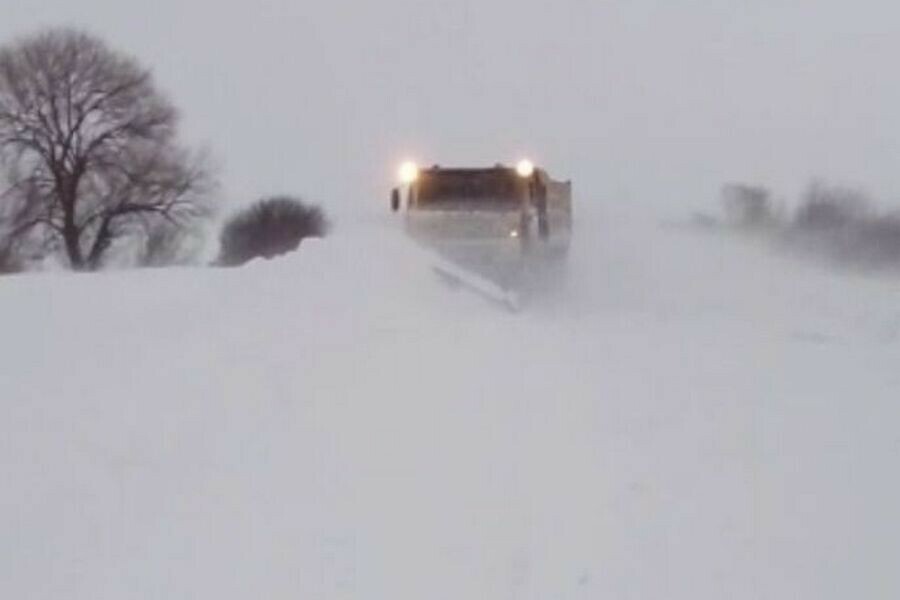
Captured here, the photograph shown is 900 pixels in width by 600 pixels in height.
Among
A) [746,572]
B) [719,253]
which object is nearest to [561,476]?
[746,572]

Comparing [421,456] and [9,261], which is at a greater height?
[9,261]

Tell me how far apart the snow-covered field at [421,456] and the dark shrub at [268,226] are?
149 ft

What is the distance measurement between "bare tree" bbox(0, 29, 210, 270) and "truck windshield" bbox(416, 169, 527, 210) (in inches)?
1228

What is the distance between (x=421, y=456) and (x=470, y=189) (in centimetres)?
1542

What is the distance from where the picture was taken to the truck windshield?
24078 mm

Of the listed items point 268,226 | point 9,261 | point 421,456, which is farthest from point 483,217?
point 268,226

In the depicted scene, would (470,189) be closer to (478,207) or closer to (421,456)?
(478,207)

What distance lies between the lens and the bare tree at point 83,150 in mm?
53656

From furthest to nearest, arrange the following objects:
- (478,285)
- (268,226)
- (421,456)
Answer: (268,226) → (478,285) → (421,456)

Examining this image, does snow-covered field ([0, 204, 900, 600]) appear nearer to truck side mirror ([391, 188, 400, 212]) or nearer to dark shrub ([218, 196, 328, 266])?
truck side mirror ([391, 188, 400, 212])

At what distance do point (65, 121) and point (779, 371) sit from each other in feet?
145

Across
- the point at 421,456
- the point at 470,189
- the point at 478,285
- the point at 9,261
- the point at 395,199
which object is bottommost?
the point at 421,456

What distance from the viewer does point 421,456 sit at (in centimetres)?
921

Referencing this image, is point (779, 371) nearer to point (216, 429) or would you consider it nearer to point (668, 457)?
point (668, 457)
